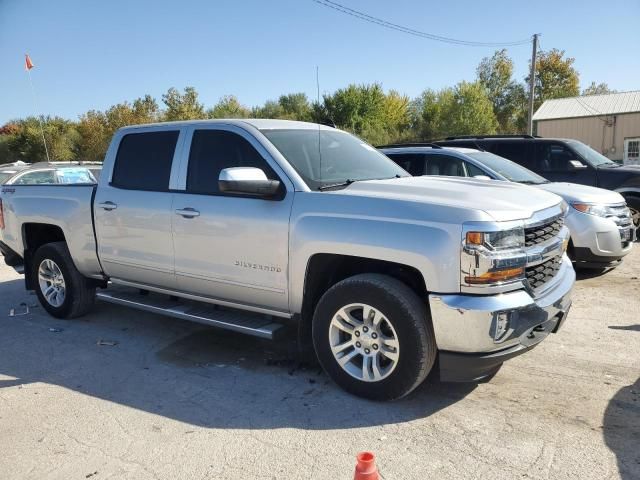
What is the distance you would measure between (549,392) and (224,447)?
2310mm

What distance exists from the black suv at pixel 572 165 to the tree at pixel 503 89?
50657 mm

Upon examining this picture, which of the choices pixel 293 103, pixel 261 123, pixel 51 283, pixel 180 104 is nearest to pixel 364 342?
pixel 261 123

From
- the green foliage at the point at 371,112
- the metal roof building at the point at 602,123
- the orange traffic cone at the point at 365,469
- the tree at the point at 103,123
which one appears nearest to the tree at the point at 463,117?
the green foliage at the point at 371,112

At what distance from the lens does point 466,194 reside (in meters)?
3.65

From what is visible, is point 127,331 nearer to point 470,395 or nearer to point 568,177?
point 470,395

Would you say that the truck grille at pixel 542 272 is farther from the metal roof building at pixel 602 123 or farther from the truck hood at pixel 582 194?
the metal roof building at pixel 602 123

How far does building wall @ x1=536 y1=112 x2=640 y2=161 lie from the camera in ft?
109

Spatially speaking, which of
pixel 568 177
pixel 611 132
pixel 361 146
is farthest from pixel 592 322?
pixel 611 132

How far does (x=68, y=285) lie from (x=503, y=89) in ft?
196

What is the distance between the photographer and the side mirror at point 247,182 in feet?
12.4

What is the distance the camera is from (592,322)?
529 cm

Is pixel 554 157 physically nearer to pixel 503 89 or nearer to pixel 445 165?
pixel 445 165

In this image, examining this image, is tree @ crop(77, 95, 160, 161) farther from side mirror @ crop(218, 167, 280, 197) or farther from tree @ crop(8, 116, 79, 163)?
side mirror @ crop(218, 167, 280, 197)

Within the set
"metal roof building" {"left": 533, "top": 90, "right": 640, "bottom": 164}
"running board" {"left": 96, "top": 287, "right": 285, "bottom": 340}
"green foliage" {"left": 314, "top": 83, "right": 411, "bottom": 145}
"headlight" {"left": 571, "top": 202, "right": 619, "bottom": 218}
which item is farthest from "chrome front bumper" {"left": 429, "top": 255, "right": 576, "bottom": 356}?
"green foliage" {"left": 314, "top": 83, "right": 411, "bottom": 145}
